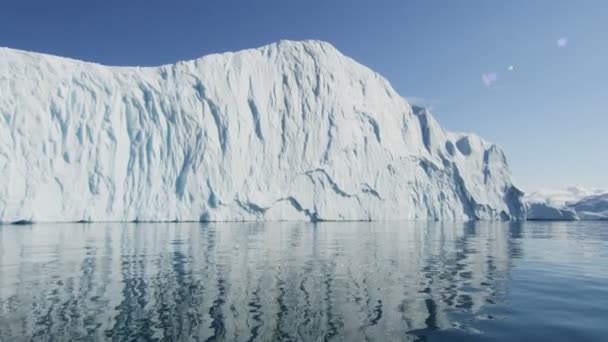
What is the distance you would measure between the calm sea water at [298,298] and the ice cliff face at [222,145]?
2784cm

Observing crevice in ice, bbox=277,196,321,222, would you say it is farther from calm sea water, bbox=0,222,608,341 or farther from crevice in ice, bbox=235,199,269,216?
calm sea water, bbox=0,222,608,341

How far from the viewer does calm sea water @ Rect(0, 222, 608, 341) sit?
6.10 m

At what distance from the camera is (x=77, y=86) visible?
1678 inches

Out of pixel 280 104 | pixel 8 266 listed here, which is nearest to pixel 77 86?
pixel 280 104

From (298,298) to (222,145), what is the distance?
130ft

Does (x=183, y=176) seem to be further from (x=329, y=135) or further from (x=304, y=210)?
(x=329, y=135)

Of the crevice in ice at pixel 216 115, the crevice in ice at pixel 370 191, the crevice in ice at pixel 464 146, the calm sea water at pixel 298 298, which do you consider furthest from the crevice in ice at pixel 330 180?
the calm sea water at pixel 298 298

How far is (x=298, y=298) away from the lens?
8.20 m

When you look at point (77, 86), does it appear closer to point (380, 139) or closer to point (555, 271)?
point (380, 139)

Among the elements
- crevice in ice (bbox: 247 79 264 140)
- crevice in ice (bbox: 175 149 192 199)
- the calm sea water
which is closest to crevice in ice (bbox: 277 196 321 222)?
crevice in ice (bbox: 247 79 264 140)

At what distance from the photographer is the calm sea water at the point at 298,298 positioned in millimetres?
6098

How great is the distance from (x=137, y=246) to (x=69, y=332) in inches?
494

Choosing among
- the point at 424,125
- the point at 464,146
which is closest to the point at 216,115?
the point at 424,125

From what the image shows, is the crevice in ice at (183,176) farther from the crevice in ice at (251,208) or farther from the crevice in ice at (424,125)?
the crevice in ice at (424,125)
